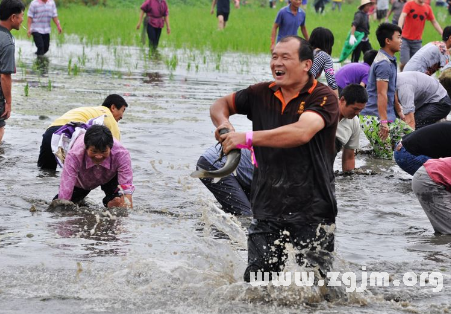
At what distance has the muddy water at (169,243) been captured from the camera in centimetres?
525

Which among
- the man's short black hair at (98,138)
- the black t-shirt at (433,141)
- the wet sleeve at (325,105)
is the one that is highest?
the wet sleeve at (325,105)

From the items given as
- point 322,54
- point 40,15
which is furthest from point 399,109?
point 40,15

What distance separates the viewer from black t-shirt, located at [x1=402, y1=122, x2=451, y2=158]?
6922mm

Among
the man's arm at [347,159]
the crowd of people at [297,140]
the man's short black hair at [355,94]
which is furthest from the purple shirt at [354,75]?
the man's short black hair at [355,94]

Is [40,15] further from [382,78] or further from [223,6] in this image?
[382,78]

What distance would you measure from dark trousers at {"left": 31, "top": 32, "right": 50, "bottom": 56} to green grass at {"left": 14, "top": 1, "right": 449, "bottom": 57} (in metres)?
3.03

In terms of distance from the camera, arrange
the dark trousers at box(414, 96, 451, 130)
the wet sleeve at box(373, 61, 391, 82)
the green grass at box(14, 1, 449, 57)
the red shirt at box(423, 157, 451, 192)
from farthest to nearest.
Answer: the green grass at box(14, 1, 449, 57), the dark trousers at box(414, 96, 451, 130), the wet sleeve at box(373, 61, 391, 82), the red shirt at box(423, 157, 451, 192)

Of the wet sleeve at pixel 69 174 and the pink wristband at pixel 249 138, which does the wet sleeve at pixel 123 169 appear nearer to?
the wet sleeve at pixel 69 174

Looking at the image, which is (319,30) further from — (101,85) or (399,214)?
(101,85)

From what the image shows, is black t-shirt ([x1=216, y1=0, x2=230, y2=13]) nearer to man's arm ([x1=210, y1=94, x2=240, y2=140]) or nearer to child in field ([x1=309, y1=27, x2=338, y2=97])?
child in field ([x1=309, y1=27, x2=338, y2=97])

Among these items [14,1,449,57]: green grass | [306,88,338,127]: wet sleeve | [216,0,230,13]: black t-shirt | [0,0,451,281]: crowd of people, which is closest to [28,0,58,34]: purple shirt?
[14,1,449,57]: green grass

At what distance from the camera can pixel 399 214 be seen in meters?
7.93

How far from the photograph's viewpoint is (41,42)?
19094 millimetres

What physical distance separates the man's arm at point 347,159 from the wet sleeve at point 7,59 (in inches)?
141
